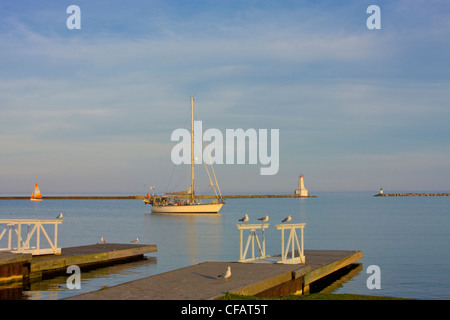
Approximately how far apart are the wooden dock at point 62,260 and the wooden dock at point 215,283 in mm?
6825

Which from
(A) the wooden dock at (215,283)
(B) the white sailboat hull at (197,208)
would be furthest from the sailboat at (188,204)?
(A) the wooden dock at (215,283)

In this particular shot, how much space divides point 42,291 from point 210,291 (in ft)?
27.9

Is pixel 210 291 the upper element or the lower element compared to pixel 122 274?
upper

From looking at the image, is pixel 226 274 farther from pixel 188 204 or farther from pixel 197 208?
pixel 188 204

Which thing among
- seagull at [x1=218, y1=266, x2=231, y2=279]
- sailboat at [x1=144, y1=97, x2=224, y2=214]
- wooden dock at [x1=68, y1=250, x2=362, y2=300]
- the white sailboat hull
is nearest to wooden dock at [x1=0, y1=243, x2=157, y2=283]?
wooden dock at [x1=68, y1=250, x2=362, y2=300]

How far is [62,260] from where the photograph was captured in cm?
2288

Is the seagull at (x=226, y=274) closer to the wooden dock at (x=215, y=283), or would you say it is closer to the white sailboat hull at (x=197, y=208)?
the wooden dock at (x=215, y=283)

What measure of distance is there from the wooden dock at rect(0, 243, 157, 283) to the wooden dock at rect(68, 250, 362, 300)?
6825mm

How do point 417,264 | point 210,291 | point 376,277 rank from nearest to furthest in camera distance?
1. point 210,291
2. point 376,277
3. point 417,264
